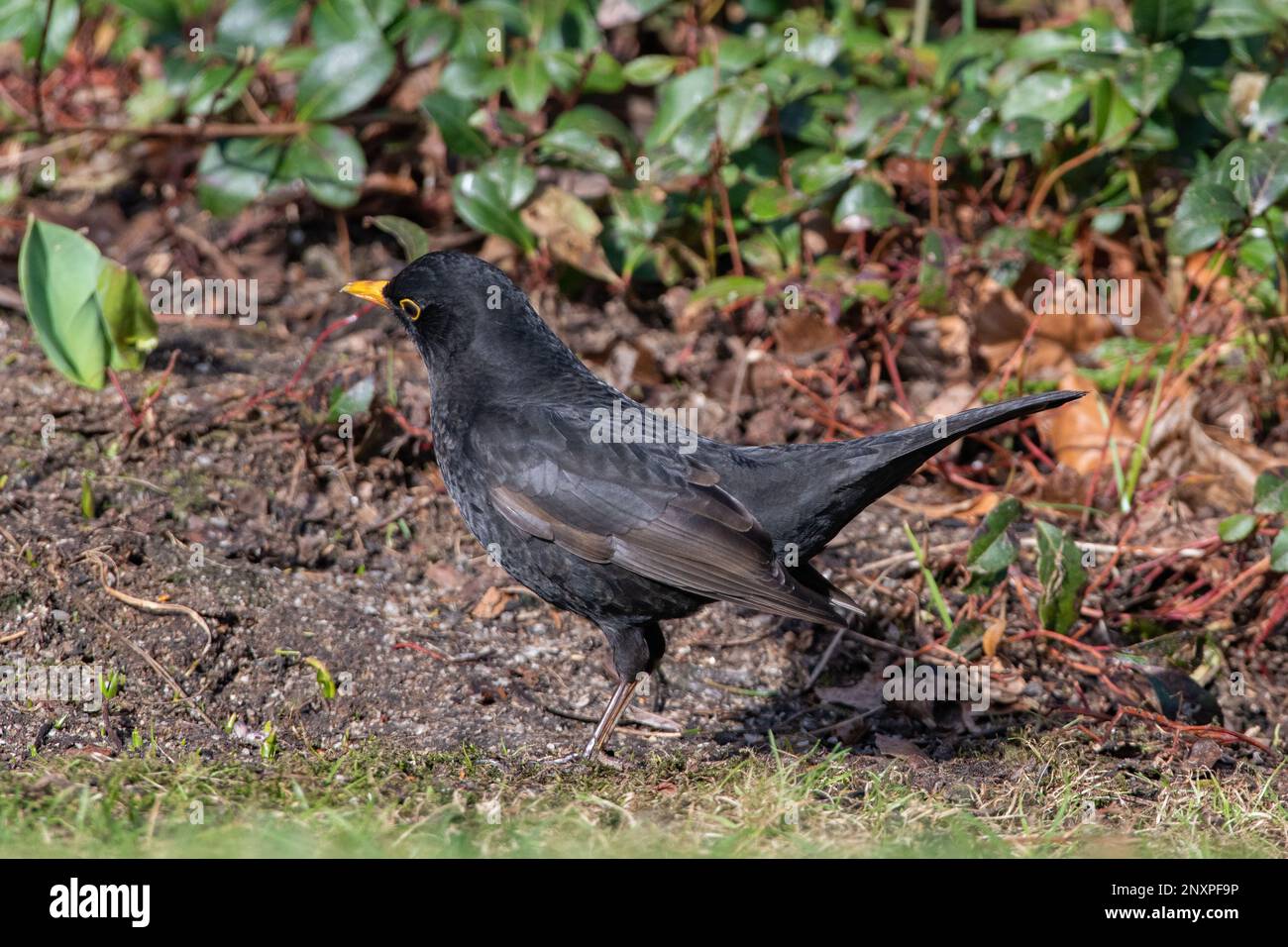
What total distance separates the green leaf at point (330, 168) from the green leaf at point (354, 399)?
1.29 meters

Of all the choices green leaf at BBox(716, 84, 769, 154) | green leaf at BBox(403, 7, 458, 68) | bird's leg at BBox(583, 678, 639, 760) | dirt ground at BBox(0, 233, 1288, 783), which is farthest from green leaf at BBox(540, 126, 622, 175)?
bird's leg at BBox(583, 678, 639, 760)

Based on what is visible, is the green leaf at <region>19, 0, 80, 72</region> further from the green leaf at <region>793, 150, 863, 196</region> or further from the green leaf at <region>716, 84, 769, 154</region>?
the green leaf at <region>793, 150, 863, 196</region>

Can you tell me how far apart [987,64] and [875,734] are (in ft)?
11.2

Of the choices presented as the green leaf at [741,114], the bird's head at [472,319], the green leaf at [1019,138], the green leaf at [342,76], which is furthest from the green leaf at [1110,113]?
the green leaf at [342,76]

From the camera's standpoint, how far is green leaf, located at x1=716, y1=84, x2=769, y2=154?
6.29 m

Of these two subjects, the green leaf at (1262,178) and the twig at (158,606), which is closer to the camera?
the twig at (158,606)

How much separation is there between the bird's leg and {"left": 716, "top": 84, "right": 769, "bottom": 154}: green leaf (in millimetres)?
2638

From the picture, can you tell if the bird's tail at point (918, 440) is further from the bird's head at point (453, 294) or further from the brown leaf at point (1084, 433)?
the brown leaf at point (1084, 433)

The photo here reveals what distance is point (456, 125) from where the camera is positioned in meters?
6.59

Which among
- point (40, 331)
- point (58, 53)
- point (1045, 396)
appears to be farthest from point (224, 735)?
point (58, 53)

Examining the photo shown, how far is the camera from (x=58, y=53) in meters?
6.66

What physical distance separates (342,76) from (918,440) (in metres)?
3.69

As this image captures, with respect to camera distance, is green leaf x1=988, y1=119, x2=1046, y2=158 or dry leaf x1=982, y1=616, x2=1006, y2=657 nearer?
dry leaf x1=982, y1=616, x2=1006, y2=657

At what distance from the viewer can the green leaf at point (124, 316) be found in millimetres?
5785
